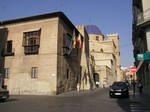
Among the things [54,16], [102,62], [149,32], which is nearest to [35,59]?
[54,16]

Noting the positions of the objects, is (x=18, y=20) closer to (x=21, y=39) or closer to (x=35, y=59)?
(x=21, y=39)

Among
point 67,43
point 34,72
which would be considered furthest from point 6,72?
point 67,43

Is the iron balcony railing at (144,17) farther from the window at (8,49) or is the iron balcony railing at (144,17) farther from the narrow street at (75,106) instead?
the window at (8,49)

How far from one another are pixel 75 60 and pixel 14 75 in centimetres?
1091

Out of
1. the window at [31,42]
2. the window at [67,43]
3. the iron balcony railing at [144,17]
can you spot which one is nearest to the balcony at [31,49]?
the window at [31,42]

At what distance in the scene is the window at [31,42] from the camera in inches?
1128

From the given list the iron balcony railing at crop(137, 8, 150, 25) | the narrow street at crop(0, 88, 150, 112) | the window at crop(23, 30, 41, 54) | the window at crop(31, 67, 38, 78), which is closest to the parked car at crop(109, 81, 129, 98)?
the narrow street at crop(0, 88, 150, 112)

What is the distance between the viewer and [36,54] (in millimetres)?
28594

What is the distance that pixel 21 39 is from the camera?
3002 cm

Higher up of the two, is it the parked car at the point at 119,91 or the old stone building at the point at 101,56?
the old stone building at the point at 101,56

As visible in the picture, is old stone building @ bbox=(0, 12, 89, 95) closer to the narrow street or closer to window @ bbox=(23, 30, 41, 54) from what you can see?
window @ bbox=(23, 30, 41, 54)

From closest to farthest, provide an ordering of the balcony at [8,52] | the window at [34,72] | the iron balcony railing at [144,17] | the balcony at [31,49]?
the iron balcony railing at [144,17] → the window at [34,72] → the balcony at [31,49] → the balcony at [8,52]

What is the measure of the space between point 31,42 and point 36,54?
2029 mm

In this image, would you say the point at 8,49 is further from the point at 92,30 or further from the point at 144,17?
the point at 92,30
